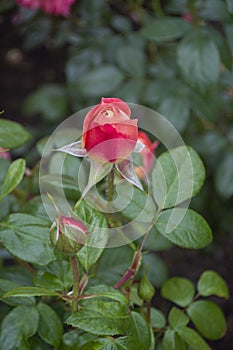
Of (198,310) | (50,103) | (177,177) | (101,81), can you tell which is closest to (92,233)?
(177,177)

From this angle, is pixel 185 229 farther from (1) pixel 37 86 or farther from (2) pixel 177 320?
(1) pixel 37 86

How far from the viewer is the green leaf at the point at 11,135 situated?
0.78m

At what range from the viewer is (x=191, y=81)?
4.17 feet

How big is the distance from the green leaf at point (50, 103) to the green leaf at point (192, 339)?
1.15 metres

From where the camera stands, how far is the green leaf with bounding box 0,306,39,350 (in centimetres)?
74

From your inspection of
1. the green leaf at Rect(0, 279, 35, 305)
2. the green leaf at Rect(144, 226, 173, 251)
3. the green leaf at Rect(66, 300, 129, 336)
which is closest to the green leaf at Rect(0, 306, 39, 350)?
the green leaf at Rect(0, 279, 35, 305)

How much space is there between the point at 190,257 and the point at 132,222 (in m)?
1.08

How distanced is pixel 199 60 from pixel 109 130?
0.70 metres

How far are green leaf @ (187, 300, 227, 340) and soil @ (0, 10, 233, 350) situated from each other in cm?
79

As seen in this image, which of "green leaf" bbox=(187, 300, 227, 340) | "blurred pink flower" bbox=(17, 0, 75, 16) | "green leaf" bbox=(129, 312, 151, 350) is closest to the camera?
"green leaf" bbox=(129, 312, 151, 350)

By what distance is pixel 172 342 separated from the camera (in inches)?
30.0

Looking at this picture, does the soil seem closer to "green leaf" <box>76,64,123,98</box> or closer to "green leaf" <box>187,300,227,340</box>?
"green leaf" <box>76,64,123,98</box>

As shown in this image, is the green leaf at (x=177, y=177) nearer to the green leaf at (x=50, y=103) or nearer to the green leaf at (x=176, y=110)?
the green leaf at (x=176, y=110)

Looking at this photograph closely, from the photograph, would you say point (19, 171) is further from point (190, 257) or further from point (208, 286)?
point (190, 257)
